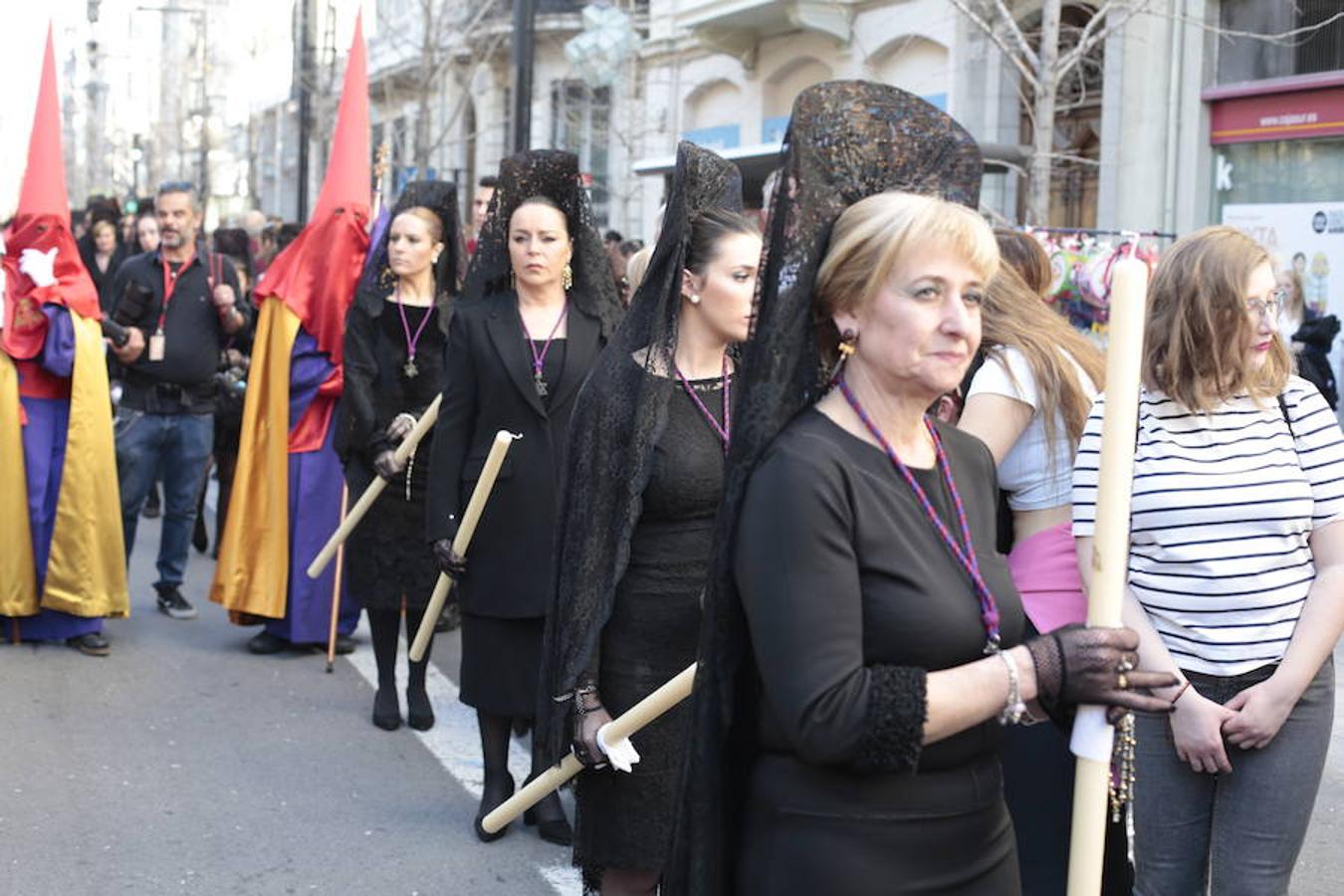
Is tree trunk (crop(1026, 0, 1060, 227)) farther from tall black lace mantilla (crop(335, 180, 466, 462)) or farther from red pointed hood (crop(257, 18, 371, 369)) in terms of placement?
tall black lace mantilla (crop(335, 180, 466, 462))

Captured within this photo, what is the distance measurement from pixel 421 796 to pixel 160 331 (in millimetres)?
3829

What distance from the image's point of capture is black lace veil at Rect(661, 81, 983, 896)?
267cm

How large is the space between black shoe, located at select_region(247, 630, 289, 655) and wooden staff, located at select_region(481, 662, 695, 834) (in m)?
4.21

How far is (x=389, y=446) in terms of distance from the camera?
7.31 metres

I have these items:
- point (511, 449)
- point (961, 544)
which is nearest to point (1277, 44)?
point (511, 449)

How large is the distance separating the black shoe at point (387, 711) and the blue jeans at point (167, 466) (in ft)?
8.24

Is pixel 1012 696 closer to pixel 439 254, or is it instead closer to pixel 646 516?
pixel 646 516

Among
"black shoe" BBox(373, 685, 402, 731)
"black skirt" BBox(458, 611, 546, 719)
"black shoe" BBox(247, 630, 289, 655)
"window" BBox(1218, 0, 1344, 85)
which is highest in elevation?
"window" BBox(1218, 0, 1344, 85)

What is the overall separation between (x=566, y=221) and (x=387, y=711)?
88.7 inches

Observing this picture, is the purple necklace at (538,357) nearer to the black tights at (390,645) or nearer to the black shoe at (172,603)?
the black tights at (390,645)

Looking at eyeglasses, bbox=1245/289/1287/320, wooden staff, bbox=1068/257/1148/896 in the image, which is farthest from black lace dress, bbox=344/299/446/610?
wooden staff, bbox=1068/257/1148/896

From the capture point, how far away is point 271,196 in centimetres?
5966

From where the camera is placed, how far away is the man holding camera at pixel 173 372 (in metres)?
9.23

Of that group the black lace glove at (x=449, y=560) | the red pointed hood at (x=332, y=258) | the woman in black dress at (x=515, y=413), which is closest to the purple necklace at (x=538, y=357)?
the woman in black dress at (x=515, y=413)
